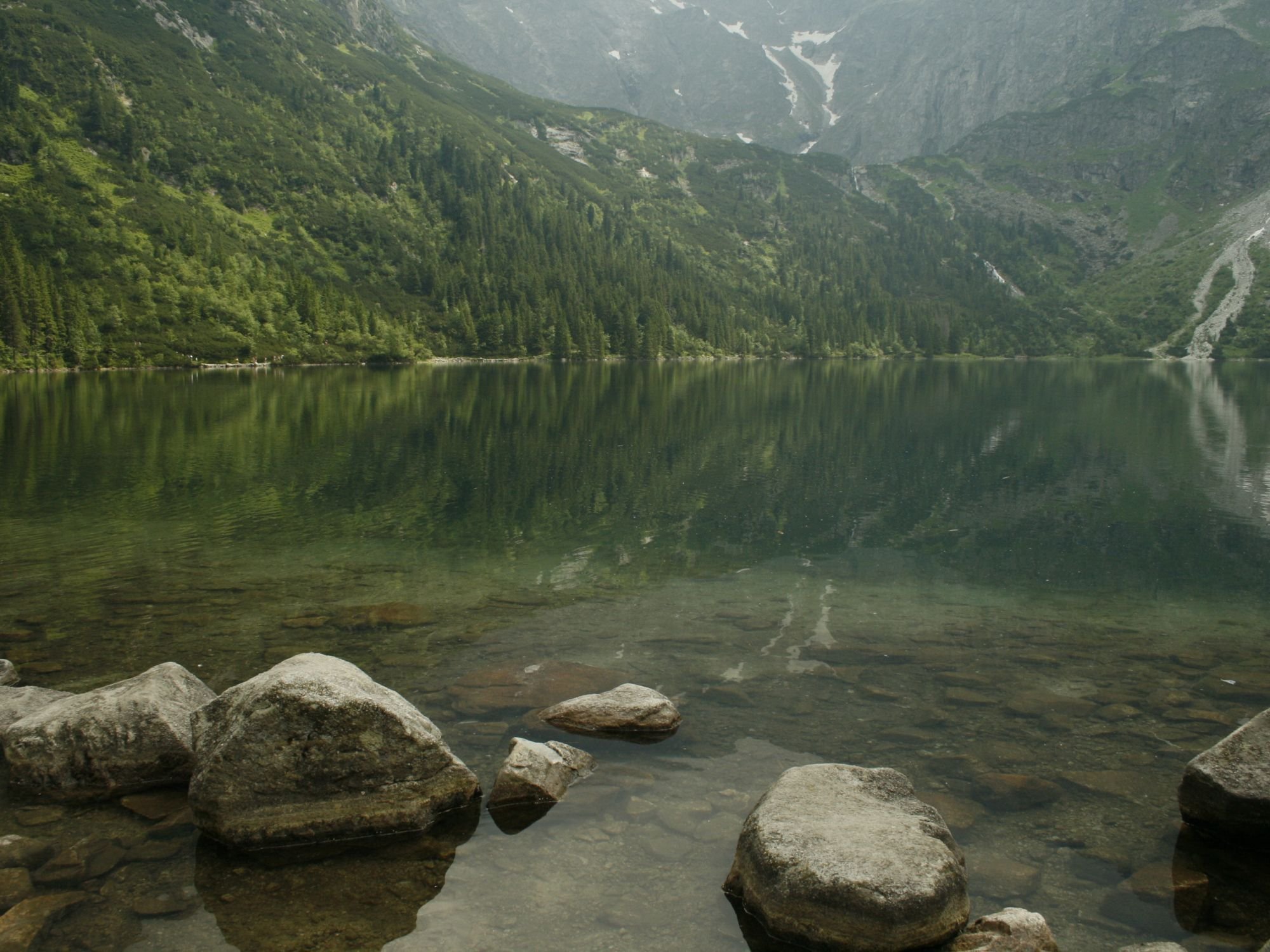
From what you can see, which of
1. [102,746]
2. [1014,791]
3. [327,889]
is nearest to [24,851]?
[102,746]

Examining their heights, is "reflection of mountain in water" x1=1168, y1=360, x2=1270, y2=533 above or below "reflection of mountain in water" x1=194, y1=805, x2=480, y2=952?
above

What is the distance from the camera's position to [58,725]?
35.3ft

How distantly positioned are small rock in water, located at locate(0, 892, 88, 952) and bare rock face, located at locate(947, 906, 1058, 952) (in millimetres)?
8877

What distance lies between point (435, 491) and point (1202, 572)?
26.6m

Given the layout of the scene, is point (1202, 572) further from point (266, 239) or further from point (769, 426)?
point (266, 239)

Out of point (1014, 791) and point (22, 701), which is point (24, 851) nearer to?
point (22, 701)

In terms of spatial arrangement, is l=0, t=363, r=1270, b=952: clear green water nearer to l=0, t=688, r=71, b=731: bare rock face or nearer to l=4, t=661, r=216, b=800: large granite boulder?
l=4, t=661, r=216, b=800: large granite boulder

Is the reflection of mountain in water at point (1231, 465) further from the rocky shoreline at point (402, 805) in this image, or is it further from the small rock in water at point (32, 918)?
the small rock in water at point (32, 918)

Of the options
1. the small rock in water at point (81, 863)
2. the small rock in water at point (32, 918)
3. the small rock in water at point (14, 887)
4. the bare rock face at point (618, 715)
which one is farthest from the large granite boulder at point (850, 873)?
the small rock in water at point (14, 887)

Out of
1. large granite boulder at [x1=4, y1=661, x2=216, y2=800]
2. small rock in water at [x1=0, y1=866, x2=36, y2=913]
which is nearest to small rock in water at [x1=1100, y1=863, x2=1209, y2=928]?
small rock in water at [x1=0, y1=866, x2=36, y2=913]

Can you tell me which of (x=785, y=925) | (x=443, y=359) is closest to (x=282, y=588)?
(x=785, y=925)

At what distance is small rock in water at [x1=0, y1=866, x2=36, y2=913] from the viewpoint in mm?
8242

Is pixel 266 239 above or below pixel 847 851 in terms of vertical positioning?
above

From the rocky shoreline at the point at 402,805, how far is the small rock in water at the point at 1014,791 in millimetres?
40
